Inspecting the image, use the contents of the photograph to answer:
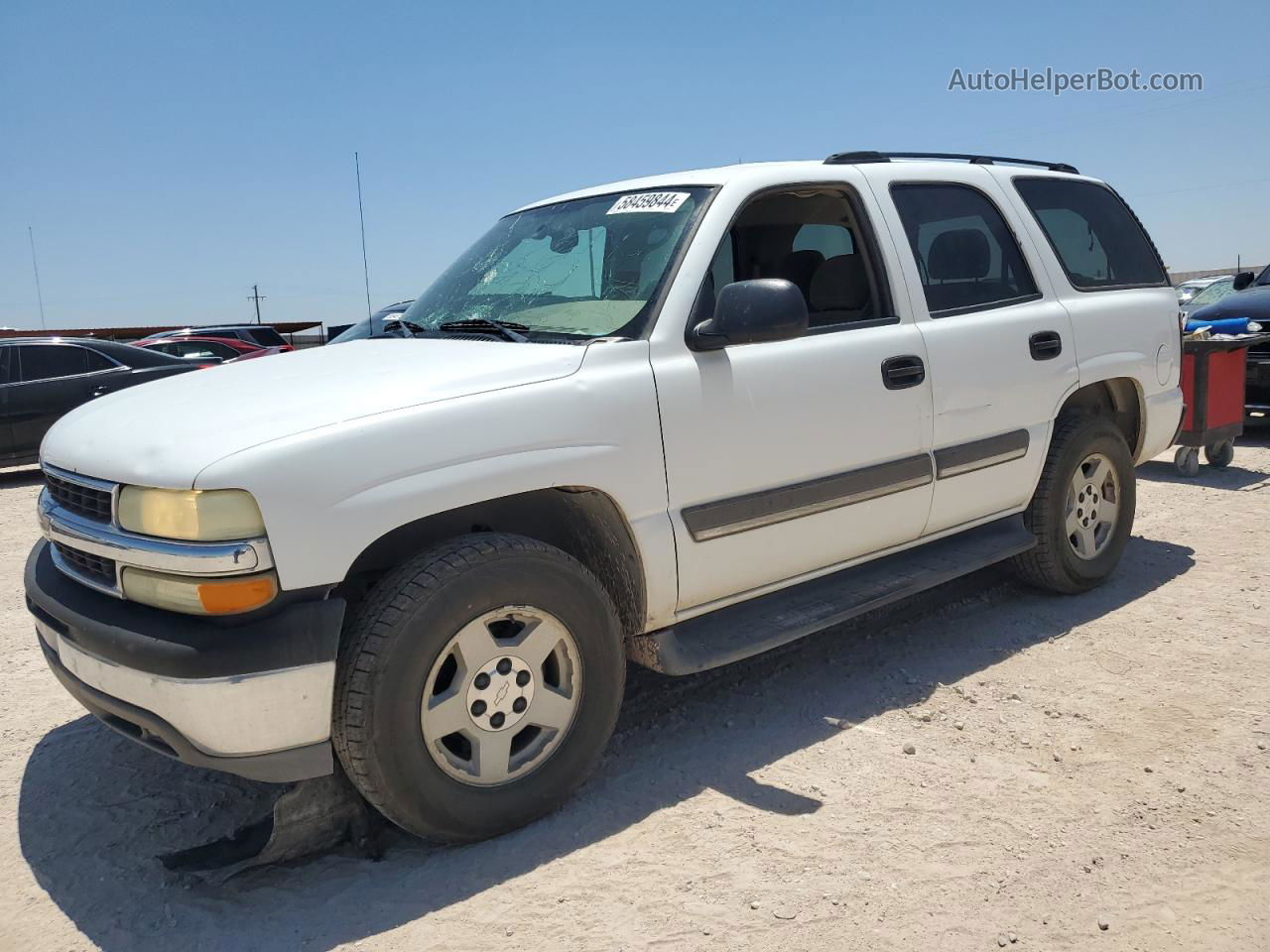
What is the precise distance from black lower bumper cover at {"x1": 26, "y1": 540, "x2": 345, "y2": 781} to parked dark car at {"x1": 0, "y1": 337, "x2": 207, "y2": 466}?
830cm

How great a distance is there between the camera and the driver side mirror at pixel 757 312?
9.87 ft

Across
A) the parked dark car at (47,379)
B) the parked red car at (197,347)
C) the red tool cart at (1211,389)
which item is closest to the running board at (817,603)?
the red tool cart at (1211,389)

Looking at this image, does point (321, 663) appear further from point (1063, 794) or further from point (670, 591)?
point (1063, 794)

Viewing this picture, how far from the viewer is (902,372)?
11.9 feet

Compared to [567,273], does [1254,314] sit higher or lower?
lower

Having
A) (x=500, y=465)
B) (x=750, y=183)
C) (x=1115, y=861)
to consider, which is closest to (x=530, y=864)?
(x=500, y=465)

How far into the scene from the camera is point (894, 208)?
3846 mm

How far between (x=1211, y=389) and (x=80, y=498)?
276 inches

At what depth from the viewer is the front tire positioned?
8.28 feet

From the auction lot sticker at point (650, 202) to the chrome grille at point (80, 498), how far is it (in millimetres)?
1962

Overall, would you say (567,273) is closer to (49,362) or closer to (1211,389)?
(1211,389)

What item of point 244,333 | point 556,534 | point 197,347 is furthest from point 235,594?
point 244,333

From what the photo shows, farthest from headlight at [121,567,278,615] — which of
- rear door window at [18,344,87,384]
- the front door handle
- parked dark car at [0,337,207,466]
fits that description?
rear door window at [18,344,87,384]

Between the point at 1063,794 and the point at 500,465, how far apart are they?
1.95 metres
